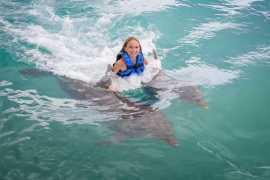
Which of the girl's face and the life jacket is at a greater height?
the girl's face

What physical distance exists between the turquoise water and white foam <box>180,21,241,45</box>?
0.09 feet

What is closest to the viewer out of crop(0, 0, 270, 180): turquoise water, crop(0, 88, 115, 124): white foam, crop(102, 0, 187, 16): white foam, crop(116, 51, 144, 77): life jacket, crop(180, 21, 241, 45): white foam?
crop(0, 0, 270, 180): turquoise water

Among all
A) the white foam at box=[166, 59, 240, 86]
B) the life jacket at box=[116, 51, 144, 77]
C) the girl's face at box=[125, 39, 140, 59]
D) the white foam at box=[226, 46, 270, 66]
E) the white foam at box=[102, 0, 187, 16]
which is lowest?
the white foam at box=[166, 59, 240, 86]

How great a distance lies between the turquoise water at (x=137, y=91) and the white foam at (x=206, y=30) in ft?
0.09

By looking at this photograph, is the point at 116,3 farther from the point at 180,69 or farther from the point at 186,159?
the point at 186,159

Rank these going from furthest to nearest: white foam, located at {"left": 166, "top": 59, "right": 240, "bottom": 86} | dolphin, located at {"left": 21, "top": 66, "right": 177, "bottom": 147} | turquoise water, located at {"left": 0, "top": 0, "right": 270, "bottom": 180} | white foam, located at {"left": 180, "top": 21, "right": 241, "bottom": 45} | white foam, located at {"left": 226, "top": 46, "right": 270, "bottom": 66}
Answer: white foam, located at {"left": 180, "top": 21, "right": 241, "bottom": 45}
white foam, located at {"left": 226, "top": 46, "right": 270, "bottom": 66}
white foam, located at {"left": 166, "top": 59, "right": 240, "bottom": 86}
dolphin, located at {"left": 21, "top": 66, "right": 177, "bottom": 147}
turquoise water, located at {"left": 0, "top": 0, "right": 270, "bottom": 180}

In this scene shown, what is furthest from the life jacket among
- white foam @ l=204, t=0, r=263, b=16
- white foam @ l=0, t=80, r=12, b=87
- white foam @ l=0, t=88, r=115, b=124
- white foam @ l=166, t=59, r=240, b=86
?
white foam @ l=204, t=0, r=263, b=16

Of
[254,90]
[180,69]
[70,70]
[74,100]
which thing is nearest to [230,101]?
[254,90]

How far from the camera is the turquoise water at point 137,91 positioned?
530 centimetres

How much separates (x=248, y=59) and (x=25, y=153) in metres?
5.89

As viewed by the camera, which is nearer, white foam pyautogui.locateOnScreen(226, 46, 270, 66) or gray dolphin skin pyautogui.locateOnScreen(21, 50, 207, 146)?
gray dolphin skin pyautogui.locateOnScreen(21, 50, 207, 146)

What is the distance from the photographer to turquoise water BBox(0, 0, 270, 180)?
530 centimetres

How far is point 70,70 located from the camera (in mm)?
8773

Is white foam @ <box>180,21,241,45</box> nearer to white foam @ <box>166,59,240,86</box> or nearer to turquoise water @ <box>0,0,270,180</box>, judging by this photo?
turquoise water @ <box>0,0,270,180</box>
